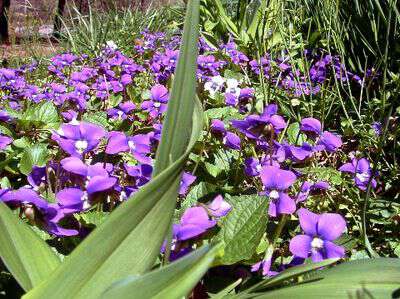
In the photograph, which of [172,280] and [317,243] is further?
[317,243]

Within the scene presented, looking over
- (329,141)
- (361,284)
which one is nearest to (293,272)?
(361,284)

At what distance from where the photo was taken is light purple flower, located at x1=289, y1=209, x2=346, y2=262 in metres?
0.98

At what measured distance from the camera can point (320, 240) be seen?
100cm

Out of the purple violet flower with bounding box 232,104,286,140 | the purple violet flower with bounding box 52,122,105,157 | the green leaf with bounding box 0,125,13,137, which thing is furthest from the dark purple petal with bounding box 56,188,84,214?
the green leaf with bounding box 0,125,13,137

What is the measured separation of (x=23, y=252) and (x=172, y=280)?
29cm

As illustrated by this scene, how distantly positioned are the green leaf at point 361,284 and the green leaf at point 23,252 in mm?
354

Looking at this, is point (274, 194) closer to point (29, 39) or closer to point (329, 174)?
point (329, 174)

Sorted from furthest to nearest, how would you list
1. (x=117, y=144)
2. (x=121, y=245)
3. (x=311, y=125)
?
(x=311, y=125) < (x=117, y=144) < (x=121, y=245)

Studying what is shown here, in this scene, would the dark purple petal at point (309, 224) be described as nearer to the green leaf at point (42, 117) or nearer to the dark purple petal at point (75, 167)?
the dark purple petal at point (75, 167)

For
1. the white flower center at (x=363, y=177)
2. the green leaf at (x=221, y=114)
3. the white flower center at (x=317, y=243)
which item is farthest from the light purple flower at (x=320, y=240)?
the green leaf at (x=221, y=114)

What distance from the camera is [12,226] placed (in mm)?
782

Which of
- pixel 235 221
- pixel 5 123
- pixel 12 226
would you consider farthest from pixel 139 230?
pixel 5 123

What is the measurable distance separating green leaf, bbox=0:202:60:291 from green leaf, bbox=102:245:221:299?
202 millimetres

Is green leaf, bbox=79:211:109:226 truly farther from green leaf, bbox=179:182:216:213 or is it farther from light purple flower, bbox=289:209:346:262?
light purple flower, bbox=289:209:346:262
